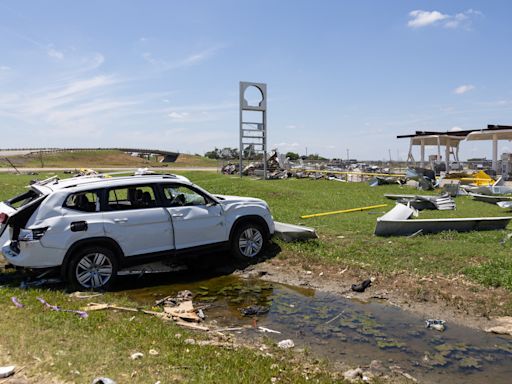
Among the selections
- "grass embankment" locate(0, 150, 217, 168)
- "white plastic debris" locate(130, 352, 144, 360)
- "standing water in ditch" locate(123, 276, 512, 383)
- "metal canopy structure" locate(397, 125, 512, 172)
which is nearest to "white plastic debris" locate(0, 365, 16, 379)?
"white plastic debris" locate(130, 352, 144, 360)

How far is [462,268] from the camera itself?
759 cm

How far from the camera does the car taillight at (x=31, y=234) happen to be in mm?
6812

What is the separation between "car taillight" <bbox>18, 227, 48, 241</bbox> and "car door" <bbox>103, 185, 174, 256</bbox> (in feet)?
2.91

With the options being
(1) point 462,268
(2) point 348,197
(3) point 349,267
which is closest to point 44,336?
(3) point 349,267

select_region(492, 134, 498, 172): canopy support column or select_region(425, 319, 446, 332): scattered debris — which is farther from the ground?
select_region(492, 134, 498, 172): canopy support column

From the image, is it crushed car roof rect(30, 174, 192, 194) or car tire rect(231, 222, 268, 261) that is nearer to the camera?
crushed car roof rect(30, 174, 192, 194)

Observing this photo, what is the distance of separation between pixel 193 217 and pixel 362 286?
2.97m

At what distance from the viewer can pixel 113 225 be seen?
7340mm

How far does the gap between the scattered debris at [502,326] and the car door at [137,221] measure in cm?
478

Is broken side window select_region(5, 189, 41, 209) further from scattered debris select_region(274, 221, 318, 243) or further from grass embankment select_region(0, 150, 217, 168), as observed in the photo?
grass embankment select_region(0, 150, 217, 168)

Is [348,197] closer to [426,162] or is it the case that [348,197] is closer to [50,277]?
[50,277]

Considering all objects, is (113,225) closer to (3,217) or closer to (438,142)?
(3,217)

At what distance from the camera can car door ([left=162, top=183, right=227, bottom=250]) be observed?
8.00 m

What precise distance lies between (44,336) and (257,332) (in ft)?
7.54
